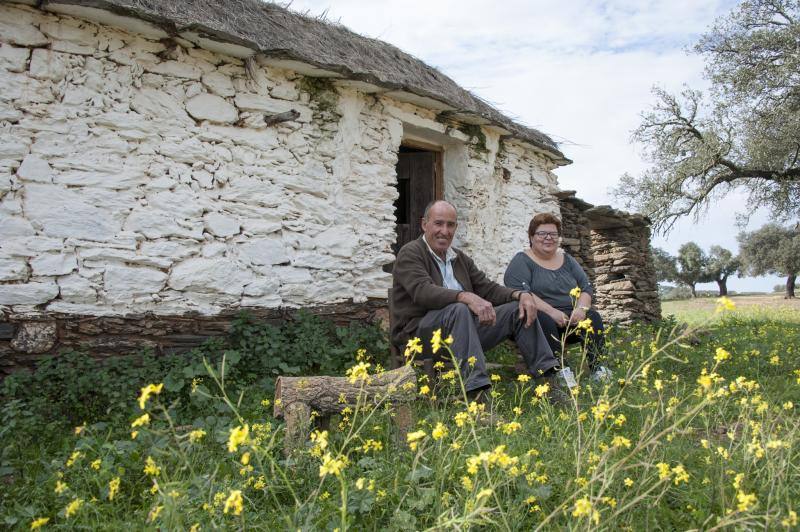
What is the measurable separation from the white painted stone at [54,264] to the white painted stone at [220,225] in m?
1.01

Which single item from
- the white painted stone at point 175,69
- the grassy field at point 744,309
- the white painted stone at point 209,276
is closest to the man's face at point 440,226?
the white painted stone at point 209,276

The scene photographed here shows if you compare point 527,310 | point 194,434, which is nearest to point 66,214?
point 194,434

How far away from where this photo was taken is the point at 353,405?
2936mm

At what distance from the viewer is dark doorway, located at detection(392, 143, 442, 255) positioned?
23.1 feet

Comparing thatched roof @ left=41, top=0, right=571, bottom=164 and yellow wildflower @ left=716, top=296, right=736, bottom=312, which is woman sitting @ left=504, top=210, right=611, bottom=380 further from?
yellow wildflower @ left=716, top=296, right=736, bottom=312

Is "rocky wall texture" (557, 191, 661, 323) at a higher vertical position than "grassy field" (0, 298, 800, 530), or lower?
higher

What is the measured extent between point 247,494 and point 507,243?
18.5 feet

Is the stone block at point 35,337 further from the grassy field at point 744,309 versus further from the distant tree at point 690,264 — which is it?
the distant tree at point 690,264

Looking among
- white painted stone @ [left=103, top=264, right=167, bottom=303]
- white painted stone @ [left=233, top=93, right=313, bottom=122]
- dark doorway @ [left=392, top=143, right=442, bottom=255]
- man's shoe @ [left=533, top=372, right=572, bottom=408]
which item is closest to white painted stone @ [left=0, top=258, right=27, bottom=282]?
white painted stone @ [left=103, top=264, right=167, bottom=303]

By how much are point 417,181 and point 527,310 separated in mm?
3735

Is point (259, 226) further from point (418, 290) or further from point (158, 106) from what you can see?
point (418, 290)

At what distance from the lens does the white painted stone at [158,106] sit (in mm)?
4492

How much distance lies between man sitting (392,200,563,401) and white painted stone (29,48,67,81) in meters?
2.79

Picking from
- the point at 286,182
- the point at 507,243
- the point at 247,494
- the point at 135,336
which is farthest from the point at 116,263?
the point at 507,243
